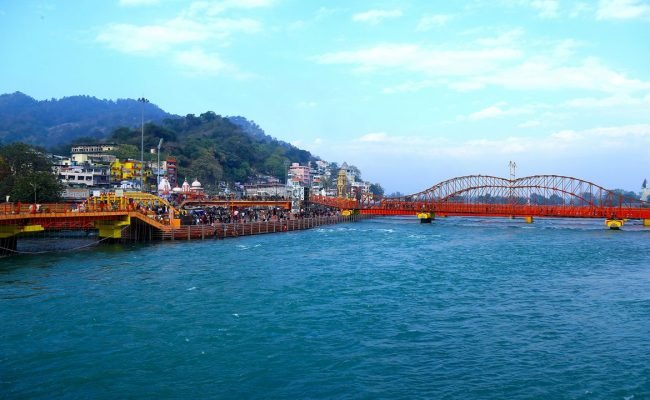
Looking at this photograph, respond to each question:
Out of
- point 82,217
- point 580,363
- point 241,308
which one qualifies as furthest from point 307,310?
point 82,217

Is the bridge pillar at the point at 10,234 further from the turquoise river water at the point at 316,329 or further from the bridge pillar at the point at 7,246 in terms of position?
the turquoise river water at the point at 316,329

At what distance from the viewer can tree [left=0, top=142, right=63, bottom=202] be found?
6247 cm

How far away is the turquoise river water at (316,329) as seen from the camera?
1683cm

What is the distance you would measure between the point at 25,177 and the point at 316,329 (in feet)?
179

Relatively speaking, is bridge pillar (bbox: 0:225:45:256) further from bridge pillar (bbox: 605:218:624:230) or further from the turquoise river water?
bridge pillar (bbox: 605:218:624:230)

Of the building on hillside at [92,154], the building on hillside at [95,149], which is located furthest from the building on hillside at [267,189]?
the building on hillside at [92,154]

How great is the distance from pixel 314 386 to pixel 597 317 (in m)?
15.9

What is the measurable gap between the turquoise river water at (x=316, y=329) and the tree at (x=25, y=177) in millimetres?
23490

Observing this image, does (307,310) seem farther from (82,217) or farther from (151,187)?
(151,187)

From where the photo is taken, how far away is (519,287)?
3341 cm

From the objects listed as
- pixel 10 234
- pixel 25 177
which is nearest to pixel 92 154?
pixel 25 177

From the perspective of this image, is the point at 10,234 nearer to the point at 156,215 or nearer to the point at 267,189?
the point at 156,215

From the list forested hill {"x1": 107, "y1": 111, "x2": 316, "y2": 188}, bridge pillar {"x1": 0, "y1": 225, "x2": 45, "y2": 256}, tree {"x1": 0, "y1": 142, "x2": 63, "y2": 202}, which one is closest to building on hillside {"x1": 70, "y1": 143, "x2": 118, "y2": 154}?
forested hill {"x1": 107, "y1": 111, "x2": 316, "y2": 188}

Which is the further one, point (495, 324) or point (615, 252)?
point (615, 252)
